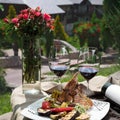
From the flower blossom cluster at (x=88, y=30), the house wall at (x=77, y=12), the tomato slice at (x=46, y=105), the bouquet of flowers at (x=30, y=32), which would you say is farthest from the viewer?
the house wall at (x=77, y=12)

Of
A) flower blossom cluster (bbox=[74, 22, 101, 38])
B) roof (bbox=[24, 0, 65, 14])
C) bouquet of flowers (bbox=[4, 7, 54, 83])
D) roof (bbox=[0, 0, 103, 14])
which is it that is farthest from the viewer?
roof (bbox=[24, 0, 65, 14])

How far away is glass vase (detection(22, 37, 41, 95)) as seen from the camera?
2.43 m

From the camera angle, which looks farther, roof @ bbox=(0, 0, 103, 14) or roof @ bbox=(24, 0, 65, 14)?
roof @ bbox=(24, 0, 65, 14)

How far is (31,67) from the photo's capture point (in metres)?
2.48

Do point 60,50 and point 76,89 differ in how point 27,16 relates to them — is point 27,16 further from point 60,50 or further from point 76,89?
point 76,89

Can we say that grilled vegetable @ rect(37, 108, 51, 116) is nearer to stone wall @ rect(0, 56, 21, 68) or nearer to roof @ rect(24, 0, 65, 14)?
stone wall @ rect(0, 56, 21, 68)

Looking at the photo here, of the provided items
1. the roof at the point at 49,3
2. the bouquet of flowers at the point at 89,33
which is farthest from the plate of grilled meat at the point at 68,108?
the roof at the point at 49,3

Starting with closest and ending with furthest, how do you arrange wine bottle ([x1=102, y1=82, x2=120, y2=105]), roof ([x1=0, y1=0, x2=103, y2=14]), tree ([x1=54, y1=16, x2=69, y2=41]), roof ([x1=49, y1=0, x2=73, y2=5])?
wine bottle ([x1=102, y1=82, x2=120, y2=105]), tree ([x1=54, y1=16, x2=69, y2=41]), roof ([x1=0, y1=0, x2=103, y2=14]), roof ([x1=49, y1=0, x2=73, y2=5])

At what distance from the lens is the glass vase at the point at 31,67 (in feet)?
7.98

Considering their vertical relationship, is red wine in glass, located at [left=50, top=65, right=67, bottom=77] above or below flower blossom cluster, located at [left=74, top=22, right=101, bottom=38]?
below

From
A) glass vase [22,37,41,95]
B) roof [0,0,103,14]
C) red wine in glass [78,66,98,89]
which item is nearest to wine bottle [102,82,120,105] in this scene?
red wine in glass [78,66,98,89]

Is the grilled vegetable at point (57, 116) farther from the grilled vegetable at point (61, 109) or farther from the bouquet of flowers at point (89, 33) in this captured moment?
the bouquet of flowers at point (89, 33)

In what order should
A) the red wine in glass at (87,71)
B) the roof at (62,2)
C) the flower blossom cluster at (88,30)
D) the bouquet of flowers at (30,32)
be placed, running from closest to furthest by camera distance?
the red wine in glass at (87,71) → the bouquet of flowers at (30,32) → the flower blossom cluster at (88,30) → the roof at (62,2)

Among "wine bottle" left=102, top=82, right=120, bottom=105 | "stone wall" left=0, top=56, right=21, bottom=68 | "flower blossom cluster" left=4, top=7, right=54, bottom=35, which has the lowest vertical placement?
"stone wall" left=0, top=56, right=21, bottom=68
